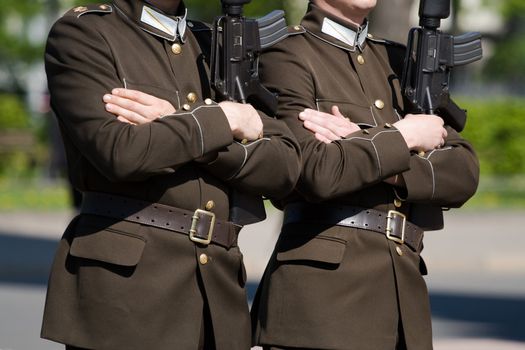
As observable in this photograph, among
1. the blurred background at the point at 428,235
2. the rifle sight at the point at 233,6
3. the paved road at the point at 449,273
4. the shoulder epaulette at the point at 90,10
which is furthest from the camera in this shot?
the blurred background at the point at 428,235

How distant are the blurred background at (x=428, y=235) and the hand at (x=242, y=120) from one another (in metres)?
4.67

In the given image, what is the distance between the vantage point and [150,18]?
410cm

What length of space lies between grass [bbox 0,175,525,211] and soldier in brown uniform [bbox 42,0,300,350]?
556 inches

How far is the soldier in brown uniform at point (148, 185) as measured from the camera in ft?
12.6

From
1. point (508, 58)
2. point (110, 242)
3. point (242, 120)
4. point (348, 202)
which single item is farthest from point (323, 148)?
point (508, 58)

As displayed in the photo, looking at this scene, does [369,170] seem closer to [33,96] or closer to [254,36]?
[254,36]

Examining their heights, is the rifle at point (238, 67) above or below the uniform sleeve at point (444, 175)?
above

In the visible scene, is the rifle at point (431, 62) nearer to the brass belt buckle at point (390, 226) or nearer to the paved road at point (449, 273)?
the brass belt buckle at point (390, 226)

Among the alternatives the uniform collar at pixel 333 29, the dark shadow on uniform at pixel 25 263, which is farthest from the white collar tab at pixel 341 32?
the dark shadow on uniform at pixel 25 263

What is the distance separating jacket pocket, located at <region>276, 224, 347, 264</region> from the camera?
4.23 m

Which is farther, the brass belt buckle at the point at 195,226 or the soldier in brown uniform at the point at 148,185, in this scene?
the brass belt buckle at the point at 195,226

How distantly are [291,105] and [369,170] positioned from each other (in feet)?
1.10

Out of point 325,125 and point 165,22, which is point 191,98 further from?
point 325,125

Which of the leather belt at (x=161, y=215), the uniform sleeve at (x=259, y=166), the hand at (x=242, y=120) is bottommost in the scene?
the leather belt at (x=161, y=215)
